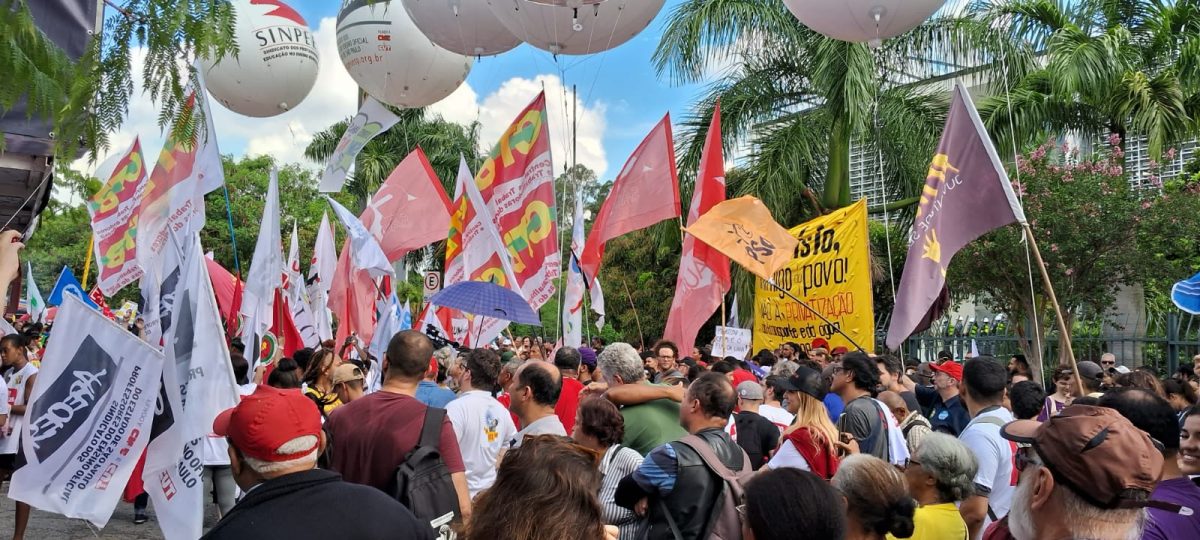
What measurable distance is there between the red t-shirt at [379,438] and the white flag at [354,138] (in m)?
9.02

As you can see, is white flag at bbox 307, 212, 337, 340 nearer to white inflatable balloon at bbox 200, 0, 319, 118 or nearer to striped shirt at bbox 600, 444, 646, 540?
white inflatable balloon at bbox 200, 0, 319, 118

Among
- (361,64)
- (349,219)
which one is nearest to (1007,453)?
(349,219)

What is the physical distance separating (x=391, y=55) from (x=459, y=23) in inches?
81.9

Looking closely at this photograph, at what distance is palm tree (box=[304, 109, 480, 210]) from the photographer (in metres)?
34.8

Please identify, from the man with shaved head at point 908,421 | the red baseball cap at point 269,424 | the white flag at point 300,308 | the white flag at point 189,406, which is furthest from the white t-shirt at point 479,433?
the white flag at point 300,308

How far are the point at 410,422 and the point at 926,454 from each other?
82.3 inches

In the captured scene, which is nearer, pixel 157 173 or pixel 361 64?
pixel 157 173

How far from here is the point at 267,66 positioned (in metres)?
11.3

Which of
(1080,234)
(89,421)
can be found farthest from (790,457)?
(1080,234)

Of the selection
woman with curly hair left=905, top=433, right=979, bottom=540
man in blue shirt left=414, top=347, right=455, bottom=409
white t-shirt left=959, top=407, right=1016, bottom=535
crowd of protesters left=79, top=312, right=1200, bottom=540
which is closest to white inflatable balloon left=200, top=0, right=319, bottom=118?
crowd of protesters left=79, top=312, right=1200, bottom=540

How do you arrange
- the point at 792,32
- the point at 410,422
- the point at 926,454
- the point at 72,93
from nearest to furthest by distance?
the point at 72,93 → the point at 926,454 → the point at 410,422 → the point at 792,32

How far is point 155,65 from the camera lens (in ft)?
12.2

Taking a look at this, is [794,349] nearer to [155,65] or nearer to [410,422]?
[410,422]

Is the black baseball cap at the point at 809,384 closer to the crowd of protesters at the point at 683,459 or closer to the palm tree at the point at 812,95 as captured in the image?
the crowd of protesters at the point at 683,459
